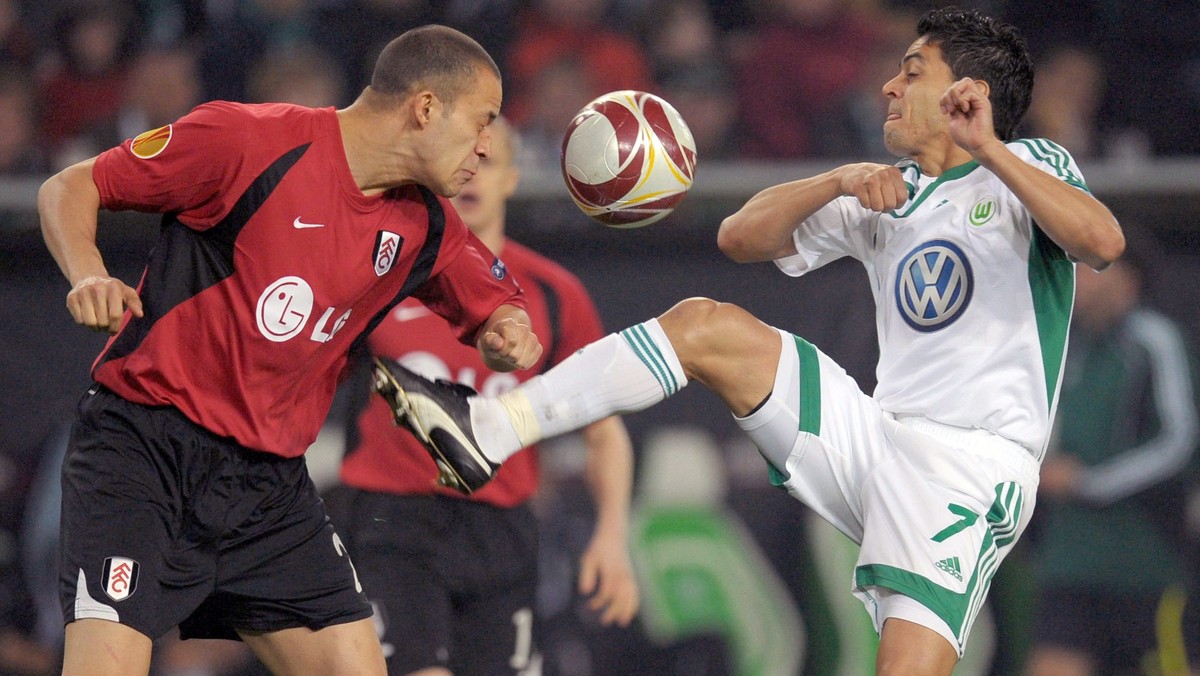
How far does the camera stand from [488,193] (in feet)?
17.3

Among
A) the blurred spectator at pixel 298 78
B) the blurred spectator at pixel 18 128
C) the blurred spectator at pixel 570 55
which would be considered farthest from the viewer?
the blurred spectator at pixel 570 55

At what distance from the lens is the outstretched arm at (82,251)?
3.00m

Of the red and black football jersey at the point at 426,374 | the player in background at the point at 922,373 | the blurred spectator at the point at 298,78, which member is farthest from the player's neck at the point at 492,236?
the blurred spectator at the point at 298,78

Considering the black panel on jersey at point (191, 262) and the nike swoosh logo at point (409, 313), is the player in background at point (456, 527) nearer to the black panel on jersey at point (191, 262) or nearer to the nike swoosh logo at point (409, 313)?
the nike swoosh logo at point (409, 313)

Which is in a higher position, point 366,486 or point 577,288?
point 577,288

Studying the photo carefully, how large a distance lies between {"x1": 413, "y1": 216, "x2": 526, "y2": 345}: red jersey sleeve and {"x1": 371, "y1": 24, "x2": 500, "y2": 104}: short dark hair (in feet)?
1.26

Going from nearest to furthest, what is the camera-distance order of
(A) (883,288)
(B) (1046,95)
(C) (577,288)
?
(A) (883,288) < (C) (577,288) < (B) (1046,95)

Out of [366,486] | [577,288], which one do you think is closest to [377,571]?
[366,486]

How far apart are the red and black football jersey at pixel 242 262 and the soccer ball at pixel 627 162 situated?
66 cm

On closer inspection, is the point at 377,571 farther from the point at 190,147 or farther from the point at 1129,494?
the point at 1129,494

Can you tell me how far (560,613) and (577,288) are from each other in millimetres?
2056

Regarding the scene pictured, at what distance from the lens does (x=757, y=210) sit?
13.3 feet

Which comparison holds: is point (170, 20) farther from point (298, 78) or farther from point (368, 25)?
point (368, 25)

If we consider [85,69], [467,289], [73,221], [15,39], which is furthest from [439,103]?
[15,39]
